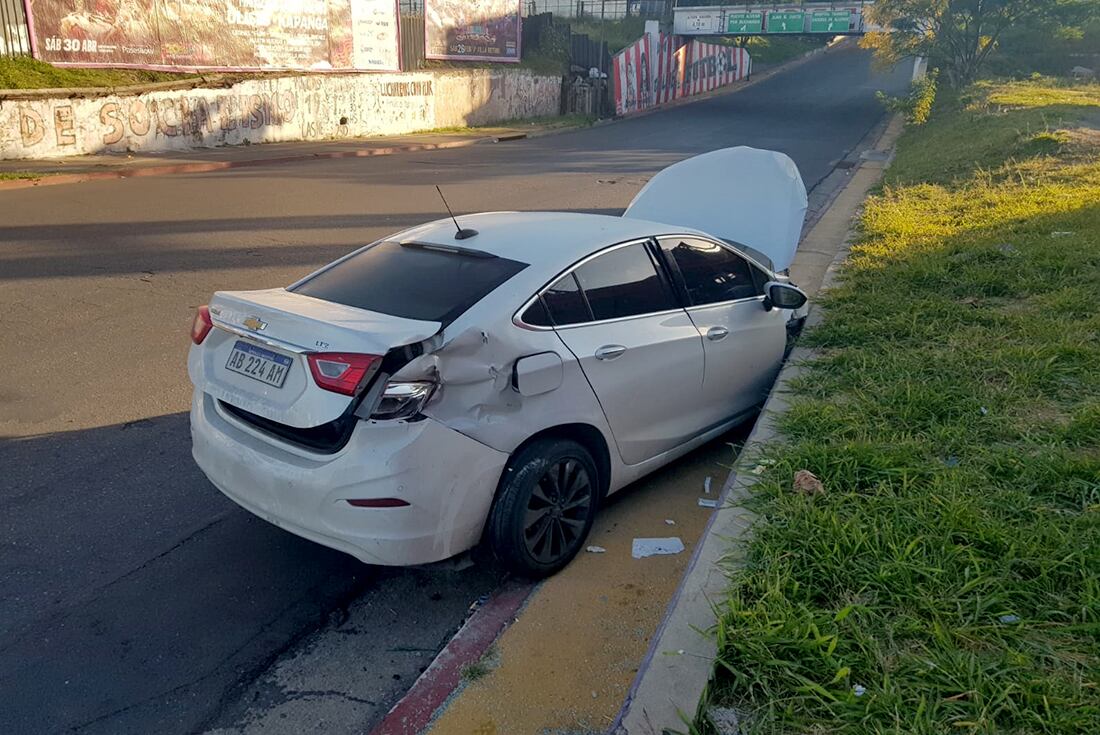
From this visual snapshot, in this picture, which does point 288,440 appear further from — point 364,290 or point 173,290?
point 173,290

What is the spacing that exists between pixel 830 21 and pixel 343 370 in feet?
169

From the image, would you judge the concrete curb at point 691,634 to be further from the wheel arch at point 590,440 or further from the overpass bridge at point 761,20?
the overpass bridge at point 761,20

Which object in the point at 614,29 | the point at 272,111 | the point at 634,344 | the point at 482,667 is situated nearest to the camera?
the point at 482,667

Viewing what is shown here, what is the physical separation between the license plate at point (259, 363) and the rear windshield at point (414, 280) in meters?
0.47

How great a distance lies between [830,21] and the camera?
1907 inches

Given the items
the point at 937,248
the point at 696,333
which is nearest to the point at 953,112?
the point at 937,248

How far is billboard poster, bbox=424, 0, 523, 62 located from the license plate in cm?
2846

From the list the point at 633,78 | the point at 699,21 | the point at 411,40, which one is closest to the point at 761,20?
the point at 699,21

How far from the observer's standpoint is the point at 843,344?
6312mm

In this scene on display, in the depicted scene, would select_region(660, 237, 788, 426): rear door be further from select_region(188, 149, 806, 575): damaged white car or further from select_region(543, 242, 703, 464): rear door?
select_region(543, 242, 703, 464): rear door

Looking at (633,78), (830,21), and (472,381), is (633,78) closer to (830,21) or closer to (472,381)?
(830,21)

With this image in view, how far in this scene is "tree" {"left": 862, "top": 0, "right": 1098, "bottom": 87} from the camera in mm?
34438

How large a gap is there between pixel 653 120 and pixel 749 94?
54.3 ft

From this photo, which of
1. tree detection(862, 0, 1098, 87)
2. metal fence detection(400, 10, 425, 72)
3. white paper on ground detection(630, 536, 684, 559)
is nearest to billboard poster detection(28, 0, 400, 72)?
metal fence detection(400, 10, 425, 72)
